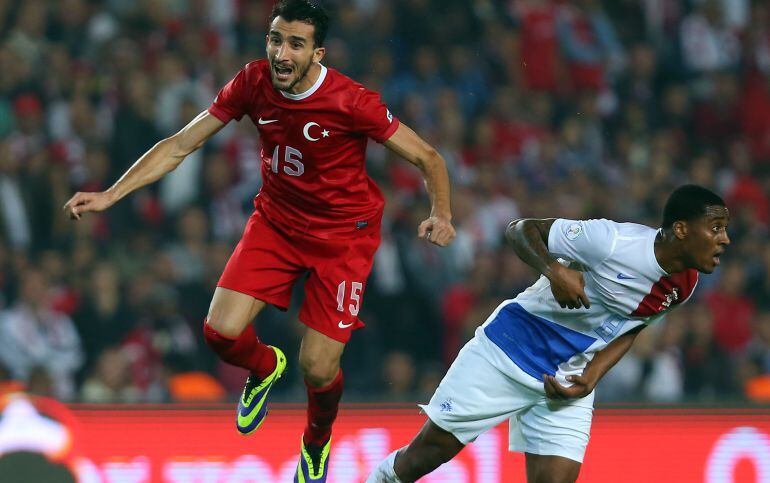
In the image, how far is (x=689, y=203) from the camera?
5.77 metres

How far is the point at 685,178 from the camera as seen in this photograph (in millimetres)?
11562

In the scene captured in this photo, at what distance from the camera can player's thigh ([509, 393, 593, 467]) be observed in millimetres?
6133

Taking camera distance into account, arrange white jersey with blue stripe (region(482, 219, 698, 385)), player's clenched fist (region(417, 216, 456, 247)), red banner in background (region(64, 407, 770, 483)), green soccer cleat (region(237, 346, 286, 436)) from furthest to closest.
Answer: red banner in background (region(64, 407, 770, 483)) → green soccer cleat (region(237, 346, 286, 436)) → white jersey with blue stripe (region(482, 219, 698, 385)) → player's clenched fist (region(417, 216, 456, 247))

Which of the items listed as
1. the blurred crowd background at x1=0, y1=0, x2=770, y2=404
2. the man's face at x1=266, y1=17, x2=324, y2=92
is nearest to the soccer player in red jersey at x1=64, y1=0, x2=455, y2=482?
the man's face at x1=266, y1=17, x2=324, y2=92

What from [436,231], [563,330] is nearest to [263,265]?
[436,231]

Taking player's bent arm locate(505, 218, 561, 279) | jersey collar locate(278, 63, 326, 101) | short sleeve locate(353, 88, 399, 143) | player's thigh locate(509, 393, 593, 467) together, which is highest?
jersey collar locate(278, 63, 326, 101)

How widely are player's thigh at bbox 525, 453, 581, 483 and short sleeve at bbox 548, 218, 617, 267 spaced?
84 centimetres

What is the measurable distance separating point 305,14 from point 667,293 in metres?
1.89

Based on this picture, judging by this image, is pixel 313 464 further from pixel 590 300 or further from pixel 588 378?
pixel 590 300

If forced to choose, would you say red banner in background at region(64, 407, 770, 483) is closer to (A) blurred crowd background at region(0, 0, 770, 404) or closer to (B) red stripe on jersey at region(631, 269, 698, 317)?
(A) blurred crowd background at region(0, 0, 770, 404)

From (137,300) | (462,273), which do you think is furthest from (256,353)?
(462,273)

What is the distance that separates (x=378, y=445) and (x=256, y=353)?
1.39 metres

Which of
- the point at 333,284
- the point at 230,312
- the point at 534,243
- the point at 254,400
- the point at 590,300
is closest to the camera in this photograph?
the point at 534,243

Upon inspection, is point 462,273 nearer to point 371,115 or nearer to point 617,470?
point 617,470
